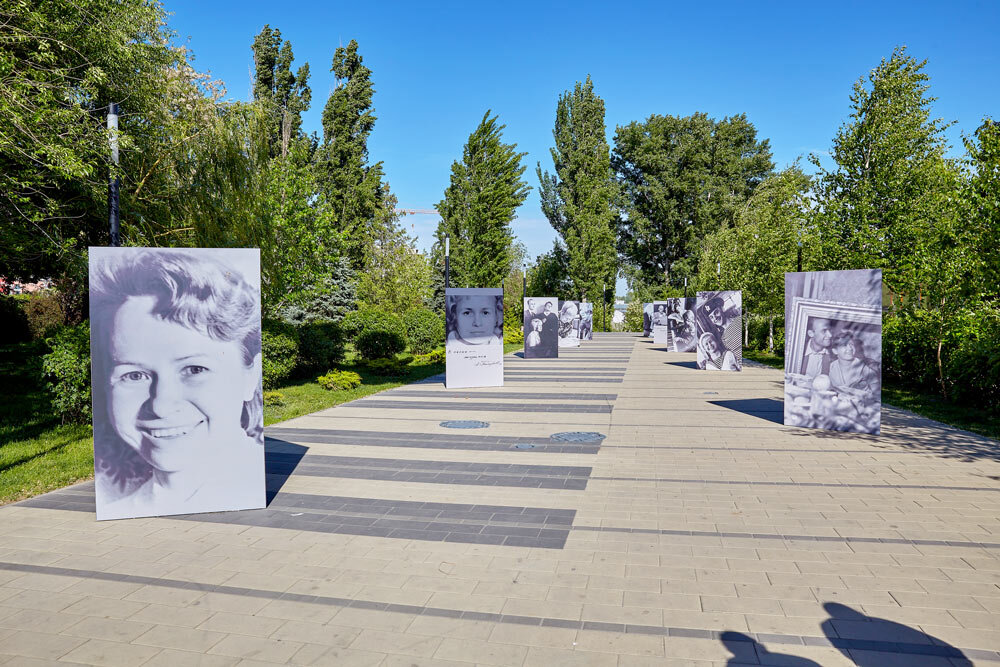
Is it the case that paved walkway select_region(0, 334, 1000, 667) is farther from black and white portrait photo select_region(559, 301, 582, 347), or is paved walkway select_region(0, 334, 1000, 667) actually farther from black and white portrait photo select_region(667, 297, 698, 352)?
black and white portrait photo select_region(559, 301, 582, 347)

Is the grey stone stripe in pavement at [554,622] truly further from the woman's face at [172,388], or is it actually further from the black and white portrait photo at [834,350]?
the black and white portrait photo at [834,350]

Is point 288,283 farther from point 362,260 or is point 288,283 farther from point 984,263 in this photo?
point 362,260

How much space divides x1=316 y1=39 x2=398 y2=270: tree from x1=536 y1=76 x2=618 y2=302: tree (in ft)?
54.2

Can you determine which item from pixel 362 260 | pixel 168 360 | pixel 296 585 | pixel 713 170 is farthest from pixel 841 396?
pixel 713 170

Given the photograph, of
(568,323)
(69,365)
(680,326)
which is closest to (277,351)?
(69,365)

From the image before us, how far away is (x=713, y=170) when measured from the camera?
194 ft

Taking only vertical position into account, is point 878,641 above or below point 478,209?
below

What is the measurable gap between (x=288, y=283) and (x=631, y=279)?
51.1m

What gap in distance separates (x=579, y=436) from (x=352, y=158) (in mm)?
34416

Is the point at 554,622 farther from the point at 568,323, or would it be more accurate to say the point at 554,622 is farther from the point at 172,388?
the point at 568,323

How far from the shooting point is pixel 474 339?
52.2ft

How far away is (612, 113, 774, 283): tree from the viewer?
57.2 meters

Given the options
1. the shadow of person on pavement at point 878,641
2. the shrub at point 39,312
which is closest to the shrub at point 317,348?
the shrub at point 39,312

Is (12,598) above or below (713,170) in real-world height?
below
